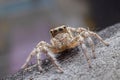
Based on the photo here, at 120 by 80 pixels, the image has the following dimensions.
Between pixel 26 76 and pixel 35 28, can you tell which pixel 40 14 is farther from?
pixel 26 76

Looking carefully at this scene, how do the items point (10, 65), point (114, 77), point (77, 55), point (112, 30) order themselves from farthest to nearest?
point (10, 65)
point (112, 30)
point (77, 55)
point (114, 77)

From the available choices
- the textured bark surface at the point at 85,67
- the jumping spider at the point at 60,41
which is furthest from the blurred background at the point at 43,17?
the textured bark surface at the point at 85,67

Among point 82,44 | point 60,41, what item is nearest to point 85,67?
point 82,44

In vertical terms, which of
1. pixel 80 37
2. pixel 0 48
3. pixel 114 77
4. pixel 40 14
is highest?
pixel 40 14

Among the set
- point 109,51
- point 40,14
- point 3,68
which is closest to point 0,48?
point 3,68

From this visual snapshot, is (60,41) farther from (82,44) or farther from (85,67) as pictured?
(85,67)

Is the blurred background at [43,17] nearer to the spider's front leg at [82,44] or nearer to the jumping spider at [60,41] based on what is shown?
the jumping spider at [60,41]

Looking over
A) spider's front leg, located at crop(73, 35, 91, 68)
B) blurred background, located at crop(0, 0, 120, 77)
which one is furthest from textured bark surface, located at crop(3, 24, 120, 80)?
blurred background, located at crop(0, 0, 120, 77)
